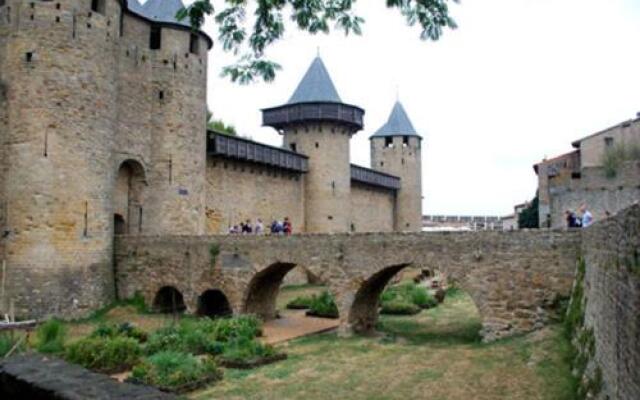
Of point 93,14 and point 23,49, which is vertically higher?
point 93,14

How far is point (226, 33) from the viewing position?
609 cm

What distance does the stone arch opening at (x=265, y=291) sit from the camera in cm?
1780

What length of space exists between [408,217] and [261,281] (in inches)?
933

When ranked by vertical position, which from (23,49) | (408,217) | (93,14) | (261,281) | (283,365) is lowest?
(283,365)

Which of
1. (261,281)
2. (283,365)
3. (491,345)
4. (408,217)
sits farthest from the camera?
(408,217)

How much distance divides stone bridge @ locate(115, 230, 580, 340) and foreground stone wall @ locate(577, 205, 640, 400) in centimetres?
406

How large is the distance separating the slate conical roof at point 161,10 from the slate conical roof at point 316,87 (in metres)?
9.27

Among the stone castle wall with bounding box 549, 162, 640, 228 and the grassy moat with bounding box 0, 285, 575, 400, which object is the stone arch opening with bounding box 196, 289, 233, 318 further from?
the stone castle wall with bounding box 549, 162, 640, 228

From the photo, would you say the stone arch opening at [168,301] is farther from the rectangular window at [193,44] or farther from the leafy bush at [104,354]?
the rectangular window at [193,44]

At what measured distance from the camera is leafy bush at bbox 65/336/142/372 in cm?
1128

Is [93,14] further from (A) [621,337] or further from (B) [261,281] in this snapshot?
(A) [621,337]

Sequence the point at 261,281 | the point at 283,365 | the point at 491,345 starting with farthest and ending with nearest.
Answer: the point at 261,281 < the point at 491,345 < the point at 283,365

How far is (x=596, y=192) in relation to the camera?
25.4 m

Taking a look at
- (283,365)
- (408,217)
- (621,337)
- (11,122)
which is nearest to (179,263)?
(11,122)
